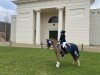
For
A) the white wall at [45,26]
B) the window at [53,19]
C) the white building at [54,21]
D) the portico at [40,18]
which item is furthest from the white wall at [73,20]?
the window at [53,19]

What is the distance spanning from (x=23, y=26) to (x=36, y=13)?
12.2 ft

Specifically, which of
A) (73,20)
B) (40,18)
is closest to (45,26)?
(40,18)

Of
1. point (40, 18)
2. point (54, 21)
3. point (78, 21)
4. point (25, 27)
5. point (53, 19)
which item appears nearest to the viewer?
point (78, 21)

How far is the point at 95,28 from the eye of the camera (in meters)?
52.7

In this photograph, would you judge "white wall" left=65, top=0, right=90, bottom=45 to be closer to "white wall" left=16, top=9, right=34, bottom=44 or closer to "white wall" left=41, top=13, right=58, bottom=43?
"white wall" left=41, top=13, right=58, bottom=43

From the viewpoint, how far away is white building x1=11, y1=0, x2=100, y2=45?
51750mm

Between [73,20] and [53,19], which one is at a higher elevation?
[53,19]

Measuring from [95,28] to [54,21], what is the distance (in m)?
10.1

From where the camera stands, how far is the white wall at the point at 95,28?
52325 millimetres

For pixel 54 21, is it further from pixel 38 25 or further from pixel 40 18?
pixel 38 25

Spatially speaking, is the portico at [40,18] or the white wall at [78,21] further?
the portico at [40,18]

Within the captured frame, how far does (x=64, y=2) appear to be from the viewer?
54.2 meters

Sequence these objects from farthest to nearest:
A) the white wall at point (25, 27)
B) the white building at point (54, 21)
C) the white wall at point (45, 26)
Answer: the white wall at point (45, 26), the white wall at point (25, 27), the white building at point (54, 21)

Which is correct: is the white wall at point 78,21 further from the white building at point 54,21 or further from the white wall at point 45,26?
the white wall at point 45,26
